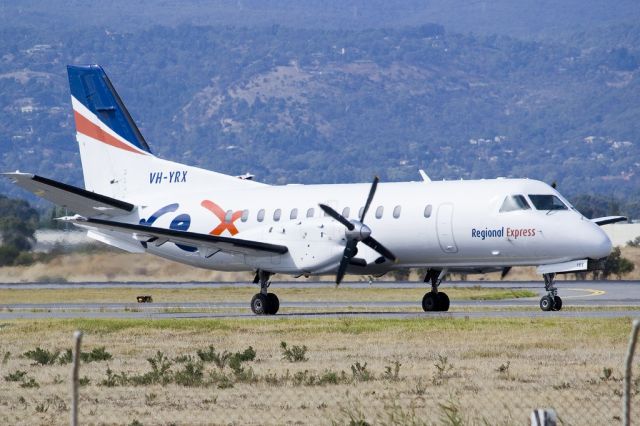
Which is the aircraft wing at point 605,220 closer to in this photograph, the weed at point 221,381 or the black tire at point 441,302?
the black tire at point 441,302

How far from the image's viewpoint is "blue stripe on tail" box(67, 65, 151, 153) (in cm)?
4722

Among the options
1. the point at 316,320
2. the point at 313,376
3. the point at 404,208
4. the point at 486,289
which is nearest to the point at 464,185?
the point at 404,208

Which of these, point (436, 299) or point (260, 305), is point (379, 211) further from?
point (260, 305)

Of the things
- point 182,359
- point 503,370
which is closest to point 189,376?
point 182,359

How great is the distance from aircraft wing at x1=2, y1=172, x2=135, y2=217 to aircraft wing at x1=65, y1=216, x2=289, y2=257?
1250 mm

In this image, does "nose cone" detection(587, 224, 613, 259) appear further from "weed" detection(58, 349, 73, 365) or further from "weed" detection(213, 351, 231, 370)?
"weed" detection(58, 349, 73, 365)

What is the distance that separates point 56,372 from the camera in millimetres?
28172

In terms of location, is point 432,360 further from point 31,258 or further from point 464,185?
point 31,258

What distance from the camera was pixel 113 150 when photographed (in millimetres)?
47844

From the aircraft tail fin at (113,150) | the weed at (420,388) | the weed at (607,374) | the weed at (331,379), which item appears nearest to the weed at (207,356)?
the weed at (331,379)

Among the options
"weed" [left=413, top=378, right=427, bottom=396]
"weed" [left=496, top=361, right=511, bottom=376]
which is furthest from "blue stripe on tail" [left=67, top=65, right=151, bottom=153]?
"weed" [left=413, top=378, right=427, bottom=396]

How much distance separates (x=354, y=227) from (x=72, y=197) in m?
9.28

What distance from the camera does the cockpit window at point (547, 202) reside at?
3969cm

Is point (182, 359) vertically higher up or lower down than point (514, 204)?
lower down
